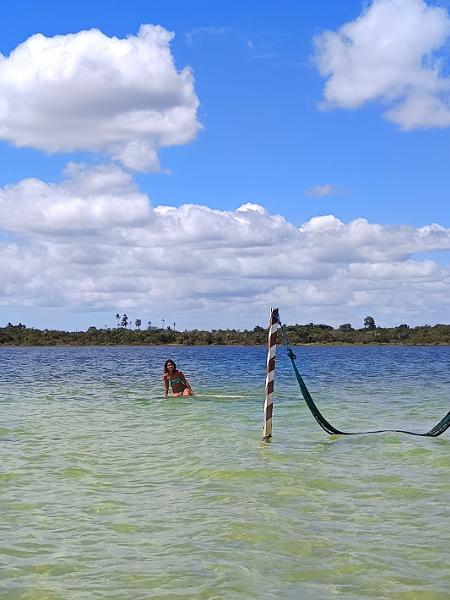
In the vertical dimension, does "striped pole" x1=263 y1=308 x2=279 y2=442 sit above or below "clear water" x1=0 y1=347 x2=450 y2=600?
above

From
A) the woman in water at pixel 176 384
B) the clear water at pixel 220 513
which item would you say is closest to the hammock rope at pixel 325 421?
the clear water at pixel 220 513

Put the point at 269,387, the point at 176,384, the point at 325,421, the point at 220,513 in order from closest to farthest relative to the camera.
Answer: the point at 220,513 → the point at 269,387 → the point at 325,421 → the point at 176,384

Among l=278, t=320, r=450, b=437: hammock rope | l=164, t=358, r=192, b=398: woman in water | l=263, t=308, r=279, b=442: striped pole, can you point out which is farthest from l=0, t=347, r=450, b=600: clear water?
l=164, t=358, r=192, b=398: woman in water

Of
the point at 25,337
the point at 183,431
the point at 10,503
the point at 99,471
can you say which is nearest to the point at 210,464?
the point at 99,471

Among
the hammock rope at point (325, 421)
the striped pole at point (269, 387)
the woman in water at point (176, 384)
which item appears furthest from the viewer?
the woman in water at point (176, 384)

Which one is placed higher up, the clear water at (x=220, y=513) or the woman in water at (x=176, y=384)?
the woman in water at (x=176, y=384)

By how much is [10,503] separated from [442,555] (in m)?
5.02

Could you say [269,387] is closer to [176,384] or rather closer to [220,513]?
[220,513]

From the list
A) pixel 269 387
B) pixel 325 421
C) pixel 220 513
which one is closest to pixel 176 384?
pixel 325 421

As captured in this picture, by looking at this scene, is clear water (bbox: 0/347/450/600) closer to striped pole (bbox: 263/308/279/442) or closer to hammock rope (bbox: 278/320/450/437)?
hammock rope (bbox: 278/320/450/437)

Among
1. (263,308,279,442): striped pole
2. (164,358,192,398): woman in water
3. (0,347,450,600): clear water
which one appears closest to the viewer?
(0,347,450,600): clear water

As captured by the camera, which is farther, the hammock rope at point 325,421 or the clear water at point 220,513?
the hammock rope at point 325,421

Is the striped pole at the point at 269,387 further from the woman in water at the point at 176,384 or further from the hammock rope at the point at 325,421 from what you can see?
the woman in water at the point at 176,384

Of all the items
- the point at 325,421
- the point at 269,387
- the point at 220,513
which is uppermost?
the point at 269,387
